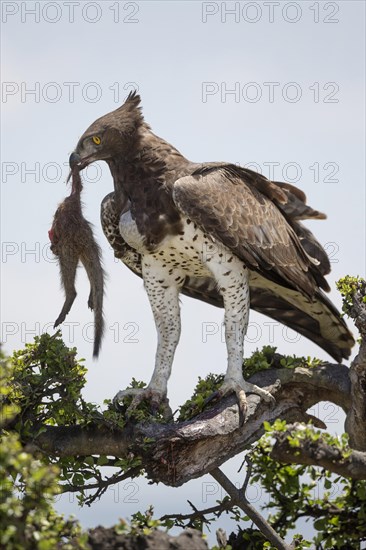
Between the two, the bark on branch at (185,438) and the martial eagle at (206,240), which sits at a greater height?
the martial eagle at (206,240)

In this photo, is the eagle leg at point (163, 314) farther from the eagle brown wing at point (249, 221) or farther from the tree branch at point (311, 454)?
the tree branch at point (311, 454)

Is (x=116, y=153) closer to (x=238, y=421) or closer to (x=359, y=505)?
(x=238, y=421)

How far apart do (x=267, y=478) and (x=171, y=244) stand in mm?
3138

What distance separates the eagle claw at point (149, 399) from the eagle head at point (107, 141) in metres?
2.23

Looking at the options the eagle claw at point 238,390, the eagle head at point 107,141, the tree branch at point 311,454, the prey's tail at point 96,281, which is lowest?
the tree branch at point 311,454

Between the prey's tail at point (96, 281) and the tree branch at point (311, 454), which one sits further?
the prey's tail at point (96, 281)

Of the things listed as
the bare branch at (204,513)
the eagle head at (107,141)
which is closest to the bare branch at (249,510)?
the bare branch at (204,513)

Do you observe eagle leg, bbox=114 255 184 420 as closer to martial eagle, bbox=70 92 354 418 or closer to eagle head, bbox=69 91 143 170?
martial eagle, bbox=70 92 354 418

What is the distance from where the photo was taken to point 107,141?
886 cm

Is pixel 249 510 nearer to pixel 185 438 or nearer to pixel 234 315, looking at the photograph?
pixel 185 438

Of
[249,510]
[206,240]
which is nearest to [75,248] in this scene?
[206,240]

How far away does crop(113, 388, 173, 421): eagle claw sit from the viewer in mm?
8758

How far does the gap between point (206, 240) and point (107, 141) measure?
55.6 inches

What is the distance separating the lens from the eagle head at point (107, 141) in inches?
348
